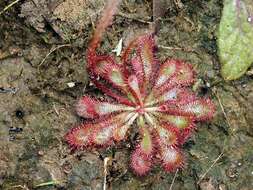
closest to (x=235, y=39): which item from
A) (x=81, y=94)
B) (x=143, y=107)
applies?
(x=143, y=107)

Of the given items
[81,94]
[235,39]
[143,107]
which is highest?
[235,39]

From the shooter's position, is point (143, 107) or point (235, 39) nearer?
point (143, 107)

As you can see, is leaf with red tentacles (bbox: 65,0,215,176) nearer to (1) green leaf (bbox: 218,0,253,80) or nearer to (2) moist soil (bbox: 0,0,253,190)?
(2) moist soil (bbox: 0,0,253,190)

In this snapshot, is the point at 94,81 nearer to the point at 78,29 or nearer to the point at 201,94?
the point at 78,29

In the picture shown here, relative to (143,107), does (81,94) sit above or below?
above

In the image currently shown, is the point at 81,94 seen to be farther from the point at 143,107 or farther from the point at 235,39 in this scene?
the point at 235,39

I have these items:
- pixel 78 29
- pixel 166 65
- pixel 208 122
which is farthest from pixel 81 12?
pixel 208 122

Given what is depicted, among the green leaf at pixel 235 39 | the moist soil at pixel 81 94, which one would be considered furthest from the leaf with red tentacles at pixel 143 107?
the green leaf at pixel 235 39
